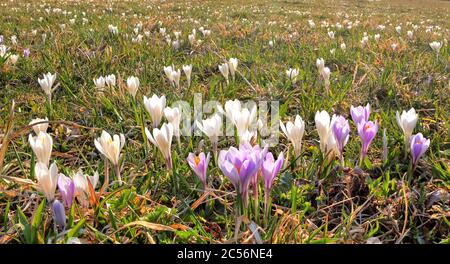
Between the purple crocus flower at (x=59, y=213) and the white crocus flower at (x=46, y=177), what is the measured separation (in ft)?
0.44

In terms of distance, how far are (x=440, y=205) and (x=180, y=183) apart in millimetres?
1305

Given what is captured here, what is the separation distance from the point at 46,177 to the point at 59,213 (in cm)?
17

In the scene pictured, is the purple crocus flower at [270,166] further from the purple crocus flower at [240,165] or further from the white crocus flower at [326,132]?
the white crocus flower at [326,132]

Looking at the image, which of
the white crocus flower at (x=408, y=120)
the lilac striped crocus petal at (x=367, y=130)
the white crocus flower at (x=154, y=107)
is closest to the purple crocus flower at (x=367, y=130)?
the lilac striped crocus petal at (x=367, y=130)

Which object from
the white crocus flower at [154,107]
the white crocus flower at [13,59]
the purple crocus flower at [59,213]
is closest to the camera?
A: the purple crocus flower at [59,213]

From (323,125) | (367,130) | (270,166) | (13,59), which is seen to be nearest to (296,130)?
(323,125)

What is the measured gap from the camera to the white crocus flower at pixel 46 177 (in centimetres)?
166

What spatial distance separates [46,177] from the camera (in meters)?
1.66

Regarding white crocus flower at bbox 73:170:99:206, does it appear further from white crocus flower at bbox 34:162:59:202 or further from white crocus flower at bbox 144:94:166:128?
white crocus flower at bbox 144:94:166:128

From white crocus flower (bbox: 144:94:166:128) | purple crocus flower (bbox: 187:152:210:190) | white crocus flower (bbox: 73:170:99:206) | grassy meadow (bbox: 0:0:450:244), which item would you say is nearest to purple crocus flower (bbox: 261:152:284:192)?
grassy meadow (bbox: 0:0:450:244)

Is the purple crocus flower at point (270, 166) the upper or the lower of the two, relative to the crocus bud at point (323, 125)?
lower

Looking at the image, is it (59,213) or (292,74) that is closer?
(59,213)

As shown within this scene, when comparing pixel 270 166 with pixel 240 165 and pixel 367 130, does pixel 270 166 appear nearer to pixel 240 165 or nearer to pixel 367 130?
pixel 240 165
